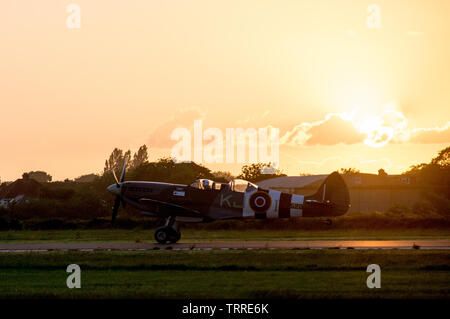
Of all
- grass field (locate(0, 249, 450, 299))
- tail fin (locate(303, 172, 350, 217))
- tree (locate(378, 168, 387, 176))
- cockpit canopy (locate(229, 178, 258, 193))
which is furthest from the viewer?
tree (locate(378, 168, 387, 176))

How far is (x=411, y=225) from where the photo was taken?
42.2 meters

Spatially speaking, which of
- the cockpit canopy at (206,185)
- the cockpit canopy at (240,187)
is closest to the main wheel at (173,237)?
the cockpit canopy at (206,185)

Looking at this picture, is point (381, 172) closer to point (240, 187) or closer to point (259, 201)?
point (259, 201)

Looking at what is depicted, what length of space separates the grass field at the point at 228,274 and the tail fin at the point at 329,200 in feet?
18.0

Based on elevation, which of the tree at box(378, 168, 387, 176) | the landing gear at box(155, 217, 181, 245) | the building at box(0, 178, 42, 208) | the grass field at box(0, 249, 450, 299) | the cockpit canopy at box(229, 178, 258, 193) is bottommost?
the grass field at box(0, 249, 450, 299)

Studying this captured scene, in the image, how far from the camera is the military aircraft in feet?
98.1

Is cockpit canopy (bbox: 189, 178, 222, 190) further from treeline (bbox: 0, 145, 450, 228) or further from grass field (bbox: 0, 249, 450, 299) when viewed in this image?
treeline (bbox: 0, 145, 450, 228)

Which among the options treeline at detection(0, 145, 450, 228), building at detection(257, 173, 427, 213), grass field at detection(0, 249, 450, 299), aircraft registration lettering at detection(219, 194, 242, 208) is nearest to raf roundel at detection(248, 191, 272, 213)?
aircraft registration lettering at detection(219, 194, 242, 208)

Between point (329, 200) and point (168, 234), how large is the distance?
24.1 feet

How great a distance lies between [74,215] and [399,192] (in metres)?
52.0

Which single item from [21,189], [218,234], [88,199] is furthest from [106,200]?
[218,234]
